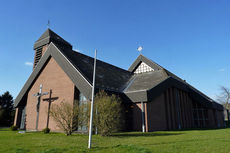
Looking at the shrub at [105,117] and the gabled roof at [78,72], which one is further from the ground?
the gabled roof at [78,72]

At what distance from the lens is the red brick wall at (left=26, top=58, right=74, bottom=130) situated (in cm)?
1966

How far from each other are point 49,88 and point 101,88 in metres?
7.80

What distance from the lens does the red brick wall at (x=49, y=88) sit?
1966 centimetres

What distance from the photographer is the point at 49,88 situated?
22047mm

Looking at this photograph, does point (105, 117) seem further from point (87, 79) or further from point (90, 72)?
point (90, 72)

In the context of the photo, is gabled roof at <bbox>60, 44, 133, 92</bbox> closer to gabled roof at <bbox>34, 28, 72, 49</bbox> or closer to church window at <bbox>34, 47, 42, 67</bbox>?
gabled roof at <bbox>34, 28, 72, 49</bbox>

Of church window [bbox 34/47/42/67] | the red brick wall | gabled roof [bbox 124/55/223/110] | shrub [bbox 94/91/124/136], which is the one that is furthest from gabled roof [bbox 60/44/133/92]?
church window [bbox 34/47/42/67]

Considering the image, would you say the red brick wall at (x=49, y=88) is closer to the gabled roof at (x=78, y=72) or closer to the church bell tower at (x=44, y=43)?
the gabled roof at (x=78, y=72)

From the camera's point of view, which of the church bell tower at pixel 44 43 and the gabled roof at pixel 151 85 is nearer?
the gabled roof at pixel 151 85

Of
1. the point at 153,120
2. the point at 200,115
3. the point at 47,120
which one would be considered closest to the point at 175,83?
the point at 153,120

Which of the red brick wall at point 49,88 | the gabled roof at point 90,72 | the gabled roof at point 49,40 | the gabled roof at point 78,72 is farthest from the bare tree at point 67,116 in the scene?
the gabled roof at point 49,40

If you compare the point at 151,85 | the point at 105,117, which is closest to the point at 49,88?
the point at 105,117

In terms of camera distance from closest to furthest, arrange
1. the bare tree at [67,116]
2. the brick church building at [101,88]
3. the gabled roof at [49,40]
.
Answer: the bare tree at [67,116], the brick church building at [101,88], the gabled roof at [49,40]

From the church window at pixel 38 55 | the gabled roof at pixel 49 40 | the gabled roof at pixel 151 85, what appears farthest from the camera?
the church window at pixel 38 55
